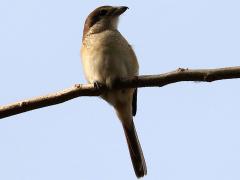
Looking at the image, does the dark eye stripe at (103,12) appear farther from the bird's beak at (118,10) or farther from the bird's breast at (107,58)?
the bird's breast at (107,58)

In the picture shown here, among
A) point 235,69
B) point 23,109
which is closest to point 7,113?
point 23,109

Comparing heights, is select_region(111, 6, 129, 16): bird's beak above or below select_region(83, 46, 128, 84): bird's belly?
above

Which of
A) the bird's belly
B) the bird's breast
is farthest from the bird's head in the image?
the bird's belly

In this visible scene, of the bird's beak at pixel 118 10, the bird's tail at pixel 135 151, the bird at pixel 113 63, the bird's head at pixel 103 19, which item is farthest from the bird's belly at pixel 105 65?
the bird's tail at pixel 135 151

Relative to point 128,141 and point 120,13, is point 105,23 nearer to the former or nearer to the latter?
point 120,13

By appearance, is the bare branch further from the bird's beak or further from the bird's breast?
the bird's beak

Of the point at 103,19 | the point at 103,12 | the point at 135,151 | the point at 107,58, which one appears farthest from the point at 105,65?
the point at 135,151
